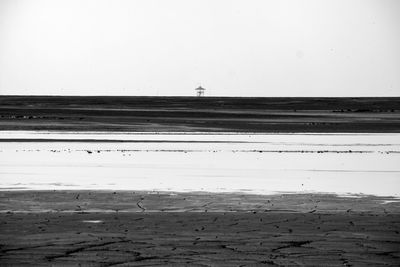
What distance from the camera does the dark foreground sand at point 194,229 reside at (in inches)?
390

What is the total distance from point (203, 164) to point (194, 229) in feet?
40.0

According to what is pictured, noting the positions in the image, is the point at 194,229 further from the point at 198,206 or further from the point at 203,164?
the point at 203,164

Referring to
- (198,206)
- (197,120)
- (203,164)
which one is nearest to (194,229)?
(198,206)

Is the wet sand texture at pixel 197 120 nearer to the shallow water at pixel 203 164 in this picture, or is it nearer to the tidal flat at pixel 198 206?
the shallow water at pixel 203 164

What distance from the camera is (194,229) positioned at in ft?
39.8

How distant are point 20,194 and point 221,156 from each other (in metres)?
11.5

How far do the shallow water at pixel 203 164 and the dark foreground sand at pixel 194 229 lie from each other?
2.02 meters

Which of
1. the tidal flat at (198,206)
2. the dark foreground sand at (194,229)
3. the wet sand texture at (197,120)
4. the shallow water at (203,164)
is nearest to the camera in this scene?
the dark foreground sand at (194,229)

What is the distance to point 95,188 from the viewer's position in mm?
17859

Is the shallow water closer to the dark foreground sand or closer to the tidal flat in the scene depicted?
the tidal flat

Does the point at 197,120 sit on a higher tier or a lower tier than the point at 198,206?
higher

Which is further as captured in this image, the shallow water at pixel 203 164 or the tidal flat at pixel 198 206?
the shallow water at pixel 203 164

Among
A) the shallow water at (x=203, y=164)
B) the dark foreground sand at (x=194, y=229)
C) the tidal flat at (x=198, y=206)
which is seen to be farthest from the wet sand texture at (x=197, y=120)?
the dark foreground sand at (x=194, y=229)

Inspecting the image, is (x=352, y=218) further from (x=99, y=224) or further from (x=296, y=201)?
(x=99, y=224)
